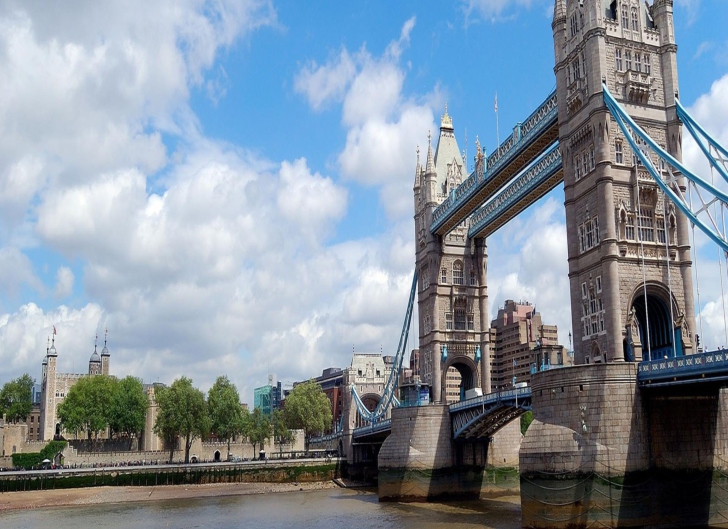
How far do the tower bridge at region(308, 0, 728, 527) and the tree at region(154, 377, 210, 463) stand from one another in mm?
33433

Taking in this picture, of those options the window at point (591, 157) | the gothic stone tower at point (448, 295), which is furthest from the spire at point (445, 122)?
the window at point (591, 157)

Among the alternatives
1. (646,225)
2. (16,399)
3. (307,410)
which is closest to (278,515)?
(646,225)

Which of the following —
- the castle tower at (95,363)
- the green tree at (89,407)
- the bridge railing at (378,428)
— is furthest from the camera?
the castle tower at (95,363)

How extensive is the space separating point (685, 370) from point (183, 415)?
6566 centimetres

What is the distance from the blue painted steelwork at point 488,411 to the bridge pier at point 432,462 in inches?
55.3

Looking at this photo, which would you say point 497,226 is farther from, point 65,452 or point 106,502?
point 65,452

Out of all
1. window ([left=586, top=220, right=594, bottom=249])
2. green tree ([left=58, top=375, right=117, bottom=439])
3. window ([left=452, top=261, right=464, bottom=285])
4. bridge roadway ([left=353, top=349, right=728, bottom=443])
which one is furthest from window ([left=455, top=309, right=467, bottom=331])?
green tree ([left=58, top=375, right=117, bottom=439])

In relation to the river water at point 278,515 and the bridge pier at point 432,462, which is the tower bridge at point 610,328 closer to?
the bridge pier at point 432,462

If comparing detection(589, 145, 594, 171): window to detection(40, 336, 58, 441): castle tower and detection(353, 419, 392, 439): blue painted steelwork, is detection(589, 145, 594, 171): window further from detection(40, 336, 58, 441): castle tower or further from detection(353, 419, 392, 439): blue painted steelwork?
detection(40, 336, 58, 441): castle tower

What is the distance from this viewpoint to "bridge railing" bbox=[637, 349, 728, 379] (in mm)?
31984

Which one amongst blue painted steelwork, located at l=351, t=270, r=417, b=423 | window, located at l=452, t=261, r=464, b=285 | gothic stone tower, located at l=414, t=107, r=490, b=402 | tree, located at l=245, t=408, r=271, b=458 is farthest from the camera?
tree, located at l=245, t=408, r=271, b=458

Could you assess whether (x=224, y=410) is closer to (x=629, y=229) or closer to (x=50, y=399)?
(x=50, y=399)

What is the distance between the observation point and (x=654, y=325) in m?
44.5

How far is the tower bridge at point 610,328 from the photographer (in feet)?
119
